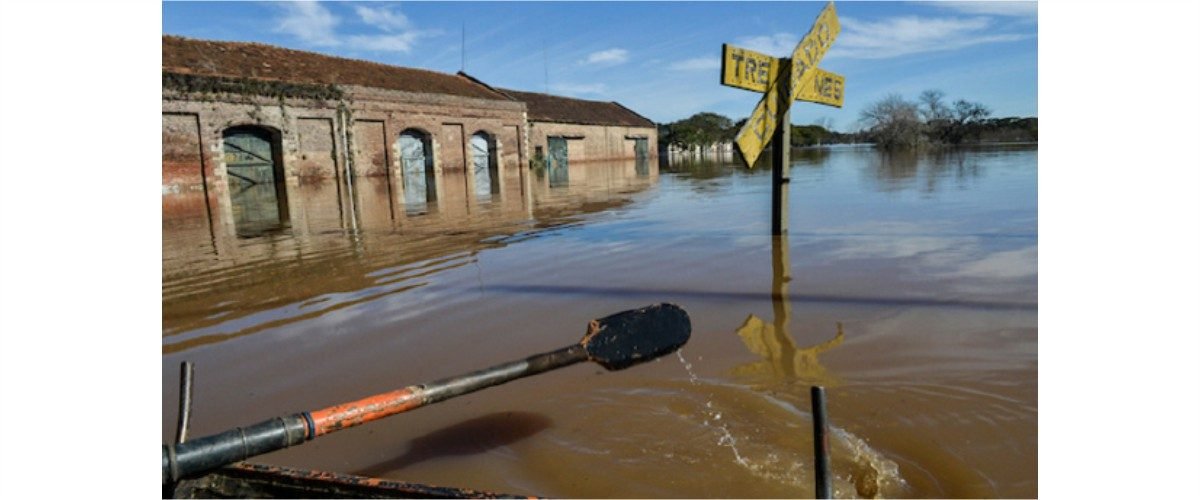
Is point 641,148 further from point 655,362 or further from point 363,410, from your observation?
point 363,410

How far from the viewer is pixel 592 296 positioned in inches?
187

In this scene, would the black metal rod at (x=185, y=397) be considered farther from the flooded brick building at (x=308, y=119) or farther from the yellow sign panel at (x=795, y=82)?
the flooded brick building at (x=308, y=119)

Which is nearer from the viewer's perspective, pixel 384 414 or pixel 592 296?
pixel 384 414

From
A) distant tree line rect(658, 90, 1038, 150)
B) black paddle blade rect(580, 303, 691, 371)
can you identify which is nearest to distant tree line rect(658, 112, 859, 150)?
distant tree line rect(658, 90, 1038, 150)

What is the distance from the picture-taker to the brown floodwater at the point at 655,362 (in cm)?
237

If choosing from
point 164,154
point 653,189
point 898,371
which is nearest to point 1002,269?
point 898,371

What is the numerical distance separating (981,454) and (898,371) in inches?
29.8

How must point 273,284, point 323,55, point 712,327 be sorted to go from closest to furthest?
point 712,327, point 273,284, point 323,55

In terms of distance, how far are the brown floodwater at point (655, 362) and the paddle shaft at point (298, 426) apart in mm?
527

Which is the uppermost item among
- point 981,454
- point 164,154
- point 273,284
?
point 164,154

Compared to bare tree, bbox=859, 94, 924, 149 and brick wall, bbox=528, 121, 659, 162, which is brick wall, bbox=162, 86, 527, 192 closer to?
brick wall, bbox=528, 121, 659, 162

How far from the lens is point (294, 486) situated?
71.8 inches

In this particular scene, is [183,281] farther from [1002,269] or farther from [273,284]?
[1002,269]

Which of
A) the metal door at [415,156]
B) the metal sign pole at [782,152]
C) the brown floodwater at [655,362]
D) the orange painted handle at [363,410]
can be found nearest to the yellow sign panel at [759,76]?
the metal sign pole at [782,152]
